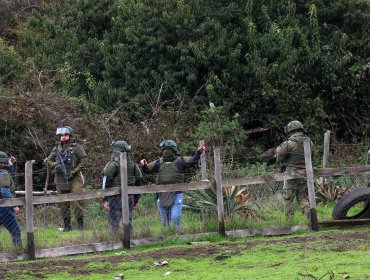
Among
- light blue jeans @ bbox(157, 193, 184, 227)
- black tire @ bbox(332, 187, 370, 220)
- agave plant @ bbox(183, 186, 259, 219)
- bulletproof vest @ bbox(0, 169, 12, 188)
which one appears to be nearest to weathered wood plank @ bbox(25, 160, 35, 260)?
bulletproof vest @ bbox(0, 169, 12, 188)

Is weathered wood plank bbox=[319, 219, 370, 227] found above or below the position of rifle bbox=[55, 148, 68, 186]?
below

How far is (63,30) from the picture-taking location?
85.9 feet

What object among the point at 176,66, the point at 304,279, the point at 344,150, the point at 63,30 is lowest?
the point at 304,279

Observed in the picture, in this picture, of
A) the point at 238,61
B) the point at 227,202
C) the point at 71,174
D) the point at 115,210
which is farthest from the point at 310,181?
the point at 238,61

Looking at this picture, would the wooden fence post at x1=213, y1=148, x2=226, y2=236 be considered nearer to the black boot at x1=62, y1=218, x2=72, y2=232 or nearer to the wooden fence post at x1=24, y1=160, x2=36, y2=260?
the black boot at x1=62, y1=218, x2=72, y2=232

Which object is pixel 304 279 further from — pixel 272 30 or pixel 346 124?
pixel 346 124

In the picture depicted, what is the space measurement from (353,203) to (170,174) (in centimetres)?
310

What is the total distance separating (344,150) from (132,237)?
9.43 m

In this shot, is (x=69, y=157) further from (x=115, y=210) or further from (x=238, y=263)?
(x=238, y=263)

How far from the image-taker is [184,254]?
483 inches

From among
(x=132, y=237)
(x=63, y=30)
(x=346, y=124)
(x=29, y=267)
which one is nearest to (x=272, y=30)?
(x=346, y=124)

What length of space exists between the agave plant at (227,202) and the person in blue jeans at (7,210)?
293cm

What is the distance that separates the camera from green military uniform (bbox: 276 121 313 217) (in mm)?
14852

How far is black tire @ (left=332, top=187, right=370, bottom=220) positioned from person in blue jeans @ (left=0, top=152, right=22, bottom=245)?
5.33m
